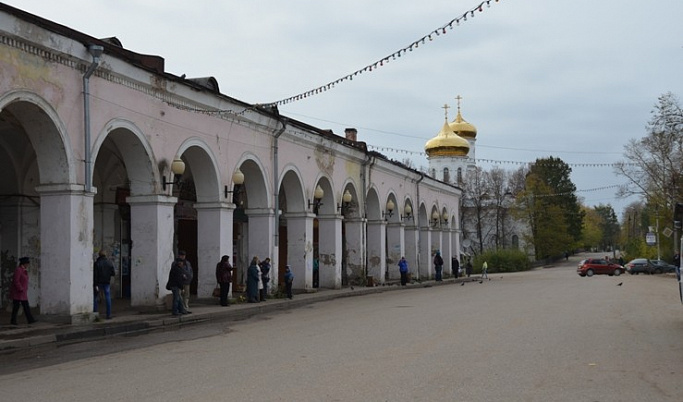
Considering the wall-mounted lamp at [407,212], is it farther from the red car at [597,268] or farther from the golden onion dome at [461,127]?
the golden onion dome at [461,127]

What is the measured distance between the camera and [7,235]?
63.4 ft

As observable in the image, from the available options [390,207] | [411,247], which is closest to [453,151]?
[411,247]

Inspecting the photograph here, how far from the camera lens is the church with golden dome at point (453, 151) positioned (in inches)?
2987

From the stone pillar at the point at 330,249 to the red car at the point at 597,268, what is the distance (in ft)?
87.5

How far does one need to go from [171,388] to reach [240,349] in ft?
11.6

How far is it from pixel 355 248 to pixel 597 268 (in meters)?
25.6

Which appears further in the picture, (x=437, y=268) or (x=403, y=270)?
(x=437, y=268)

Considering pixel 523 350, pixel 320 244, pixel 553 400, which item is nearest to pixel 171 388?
pixel 553 400

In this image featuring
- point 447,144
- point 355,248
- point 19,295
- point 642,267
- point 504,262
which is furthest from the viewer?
point 447,144

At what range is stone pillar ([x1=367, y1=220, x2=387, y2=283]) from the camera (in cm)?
3556

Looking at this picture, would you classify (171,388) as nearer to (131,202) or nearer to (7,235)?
(131,202)

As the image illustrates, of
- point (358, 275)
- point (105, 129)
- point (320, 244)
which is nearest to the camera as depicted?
point (105, 129)

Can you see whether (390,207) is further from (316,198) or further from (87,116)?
(87,116)

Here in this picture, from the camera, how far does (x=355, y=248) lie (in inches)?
1321
